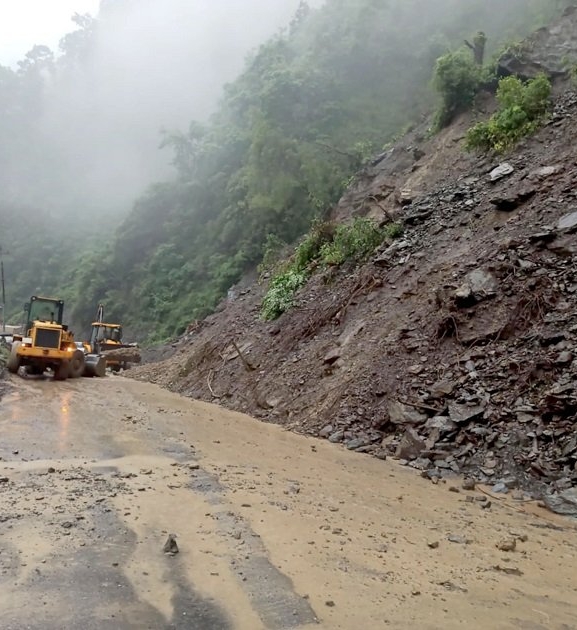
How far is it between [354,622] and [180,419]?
8.77 meters

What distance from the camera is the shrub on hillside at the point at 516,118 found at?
15.5m

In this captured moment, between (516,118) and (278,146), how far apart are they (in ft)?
47.8

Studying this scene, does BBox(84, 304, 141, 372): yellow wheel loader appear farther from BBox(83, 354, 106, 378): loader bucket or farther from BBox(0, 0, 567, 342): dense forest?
BBox(83, 354, 106, 378): loader bucket

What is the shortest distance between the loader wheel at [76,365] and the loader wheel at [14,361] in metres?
1.46

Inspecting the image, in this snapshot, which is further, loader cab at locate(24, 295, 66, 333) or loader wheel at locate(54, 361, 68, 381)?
loader cab at locate(24, 295, 66, 333)

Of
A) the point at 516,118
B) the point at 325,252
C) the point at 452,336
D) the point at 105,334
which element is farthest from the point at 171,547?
the point at 105,334

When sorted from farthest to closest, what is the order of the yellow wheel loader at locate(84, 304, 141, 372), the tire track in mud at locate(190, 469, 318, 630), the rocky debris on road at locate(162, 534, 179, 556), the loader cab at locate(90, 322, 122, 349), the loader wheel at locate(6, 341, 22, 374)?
the loader cab at locate(90, 322, 122, 349), the yellow wheel loader at locate(84, 304, 141, 372), the loader wheel at locate(6, 341, 22, 374), the rocky debris on road at locate(162, 534, 179, 556), the tire track in mud at locate(190, 469, 318, 630)

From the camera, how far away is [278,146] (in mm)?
28609

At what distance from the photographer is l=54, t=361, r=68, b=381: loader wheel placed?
752 inches

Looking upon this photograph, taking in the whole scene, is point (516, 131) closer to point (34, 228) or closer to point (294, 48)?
point (294, 48)

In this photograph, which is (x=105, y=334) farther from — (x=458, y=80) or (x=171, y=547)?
(x=171, y=547)

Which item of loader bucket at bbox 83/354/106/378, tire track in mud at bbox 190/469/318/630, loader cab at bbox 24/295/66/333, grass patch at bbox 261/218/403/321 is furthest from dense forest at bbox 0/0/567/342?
tire track in mud at bbox 190/469/318/630

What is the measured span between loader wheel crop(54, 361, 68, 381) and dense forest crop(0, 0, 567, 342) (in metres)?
11.3

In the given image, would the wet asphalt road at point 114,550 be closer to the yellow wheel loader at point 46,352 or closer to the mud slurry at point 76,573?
the mud slurry at point 76,573
